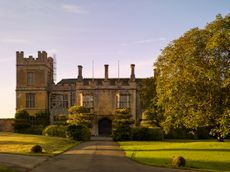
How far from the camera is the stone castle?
65.5 meters

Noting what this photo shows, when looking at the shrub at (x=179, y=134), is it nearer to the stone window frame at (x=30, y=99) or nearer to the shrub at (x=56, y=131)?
the shrub at (x=56, y=131)

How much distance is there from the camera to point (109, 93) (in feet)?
217

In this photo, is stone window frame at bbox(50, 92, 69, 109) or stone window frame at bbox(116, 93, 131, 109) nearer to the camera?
stone window frame at bbox(116, 93, 131, 109)

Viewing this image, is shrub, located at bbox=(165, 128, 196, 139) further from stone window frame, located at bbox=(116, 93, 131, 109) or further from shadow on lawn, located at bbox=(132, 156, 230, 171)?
shadow on lawn, located at bbox=(132, 156, 230, 171)

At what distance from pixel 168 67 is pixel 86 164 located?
15890 millimetres

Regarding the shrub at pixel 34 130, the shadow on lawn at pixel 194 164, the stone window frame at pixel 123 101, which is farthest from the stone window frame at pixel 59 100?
the shadow on lawn at pixel 194 164

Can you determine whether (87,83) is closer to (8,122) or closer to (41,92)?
(41,92)

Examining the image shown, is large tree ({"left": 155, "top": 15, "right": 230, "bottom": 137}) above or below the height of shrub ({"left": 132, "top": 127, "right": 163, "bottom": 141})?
above

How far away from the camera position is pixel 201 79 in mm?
32344

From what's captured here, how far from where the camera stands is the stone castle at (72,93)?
6550 cm

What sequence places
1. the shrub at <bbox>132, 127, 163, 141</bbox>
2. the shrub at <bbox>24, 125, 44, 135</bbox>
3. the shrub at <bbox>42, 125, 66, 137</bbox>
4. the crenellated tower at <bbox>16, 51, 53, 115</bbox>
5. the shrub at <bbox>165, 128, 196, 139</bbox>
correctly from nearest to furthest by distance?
1. the shrub at <bbox>42, 125, 66, 137</bbox>
2. the shrub at <bbox>132, 127, 163, 141</bbox>
3. the shrub at <bbox>165, 128, 196, 139</bbox>
4. the shrub at <bbox>24, 125, 44, 135</bbox>
5. the crenellated tower at <bbox>16, 51, 53, 115</bbox>

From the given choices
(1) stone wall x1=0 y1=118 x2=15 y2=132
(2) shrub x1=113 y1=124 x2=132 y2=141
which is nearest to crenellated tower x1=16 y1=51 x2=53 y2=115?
(1) stone wall x1=0 y1=118 x2=15 y2=132

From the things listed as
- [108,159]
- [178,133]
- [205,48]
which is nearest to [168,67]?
[205,48]

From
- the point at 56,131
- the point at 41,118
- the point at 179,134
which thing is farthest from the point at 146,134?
the point at 41,118
